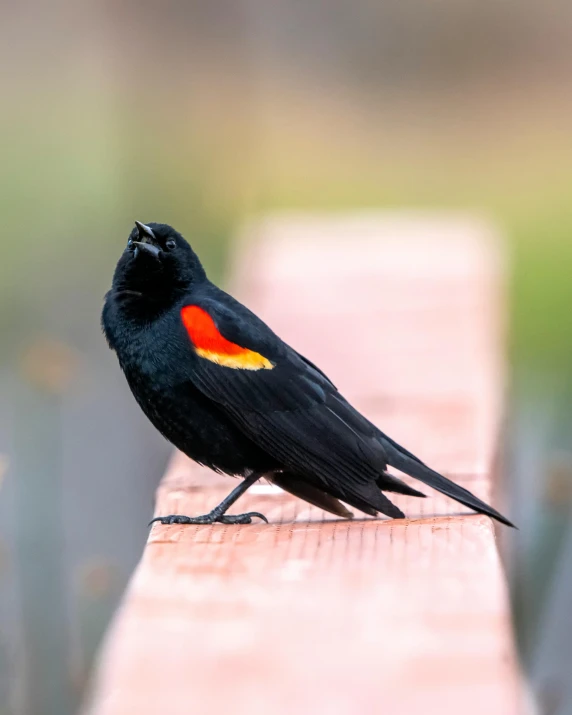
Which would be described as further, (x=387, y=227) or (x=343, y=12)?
(x=343, y=12)

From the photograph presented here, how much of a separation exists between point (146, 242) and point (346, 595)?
5.12ft

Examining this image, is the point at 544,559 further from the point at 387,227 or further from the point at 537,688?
the point at 387,227

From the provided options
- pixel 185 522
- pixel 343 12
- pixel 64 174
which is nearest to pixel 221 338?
pixel 185 522

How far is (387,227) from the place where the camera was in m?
6.32

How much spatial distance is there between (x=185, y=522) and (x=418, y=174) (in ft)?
32.6

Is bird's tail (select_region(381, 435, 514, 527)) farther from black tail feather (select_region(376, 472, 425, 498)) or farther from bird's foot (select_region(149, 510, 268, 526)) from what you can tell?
bird's foot (select_region(149, 510, 268, 526))

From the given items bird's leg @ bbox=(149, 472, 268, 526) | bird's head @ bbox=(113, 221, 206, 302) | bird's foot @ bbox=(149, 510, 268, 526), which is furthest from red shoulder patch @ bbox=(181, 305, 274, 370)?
bird's foot @ bbox=(149, 510, 268, 526)

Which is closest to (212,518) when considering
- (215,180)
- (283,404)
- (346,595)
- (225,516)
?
(225,516)

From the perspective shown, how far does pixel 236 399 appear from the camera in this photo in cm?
281

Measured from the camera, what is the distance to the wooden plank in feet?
4.47

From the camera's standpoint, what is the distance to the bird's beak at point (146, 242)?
3.03 metres

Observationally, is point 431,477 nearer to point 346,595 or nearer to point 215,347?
point 215,347

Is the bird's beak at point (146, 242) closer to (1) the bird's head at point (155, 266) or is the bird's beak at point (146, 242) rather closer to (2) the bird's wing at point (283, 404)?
(1) the bird's head at point (155, 266)

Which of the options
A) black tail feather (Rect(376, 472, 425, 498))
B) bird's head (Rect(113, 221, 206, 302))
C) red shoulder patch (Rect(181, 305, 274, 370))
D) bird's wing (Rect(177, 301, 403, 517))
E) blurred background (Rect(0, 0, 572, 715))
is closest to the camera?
bird's wing (Rect(177, 301, 403, 517))
